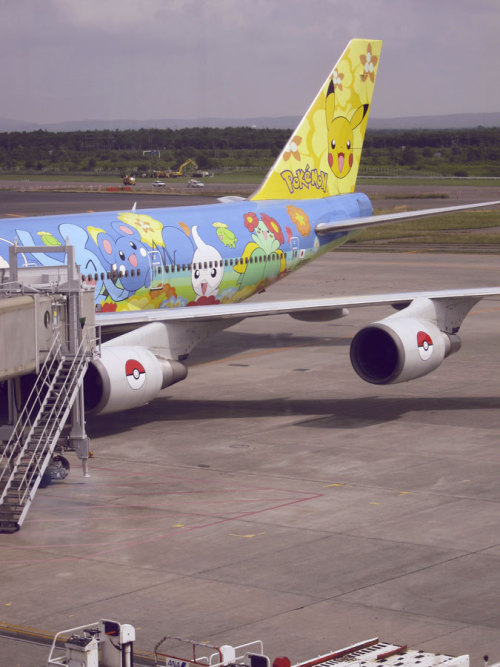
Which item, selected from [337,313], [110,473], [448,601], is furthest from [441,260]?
[448,601]

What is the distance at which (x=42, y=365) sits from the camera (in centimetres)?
Answer: 2080

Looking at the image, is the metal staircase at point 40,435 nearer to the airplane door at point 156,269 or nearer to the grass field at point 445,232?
the airplane door at point 156,269

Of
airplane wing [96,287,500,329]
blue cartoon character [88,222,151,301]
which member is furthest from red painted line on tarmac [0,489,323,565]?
blue cartoon character [88,222,151,301]

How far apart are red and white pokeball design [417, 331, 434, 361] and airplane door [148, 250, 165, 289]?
7.34 m

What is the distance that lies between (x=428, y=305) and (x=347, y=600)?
42.9 feet

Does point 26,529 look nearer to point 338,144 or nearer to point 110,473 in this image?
point 110,473

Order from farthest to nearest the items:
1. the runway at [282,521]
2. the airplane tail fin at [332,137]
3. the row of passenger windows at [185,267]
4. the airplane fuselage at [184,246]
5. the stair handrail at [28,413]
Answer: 1. the airplane tail fin at [332,137]
2. the row of passenger windows at [185,267]
3. the airplane fuselage at [184,246]
4. the stair handrail at [28,413]
5. the runway at [282,521]

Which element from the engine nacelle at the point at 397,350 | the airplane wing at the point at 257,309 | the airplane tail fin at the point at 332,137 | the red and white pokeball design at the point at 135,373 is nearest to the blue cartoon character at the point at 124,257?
the airplane wing at the point at 257,309

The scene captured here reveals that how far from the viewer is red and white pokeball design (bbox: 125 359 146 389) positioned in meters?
23.7

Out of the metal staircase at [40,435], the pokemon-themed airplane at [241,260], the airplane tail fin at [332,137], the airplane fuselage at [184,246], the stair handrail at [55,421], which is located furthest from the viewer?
the airplane tail fin at [332,137]

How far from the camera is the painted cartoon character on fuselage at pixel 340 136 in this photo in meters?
37.9

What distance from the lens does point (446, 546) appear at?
1750 centimetres

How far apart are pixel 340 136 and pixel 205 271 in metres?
9.53

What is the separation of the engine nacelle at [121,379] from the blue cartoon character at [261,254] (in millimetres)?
9188
